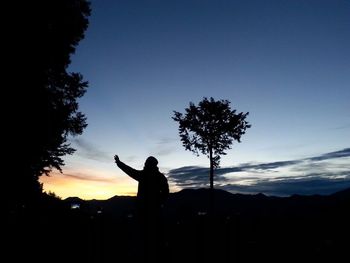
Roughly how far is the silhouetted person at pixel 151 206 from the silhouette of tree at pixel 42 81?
35.0 feet

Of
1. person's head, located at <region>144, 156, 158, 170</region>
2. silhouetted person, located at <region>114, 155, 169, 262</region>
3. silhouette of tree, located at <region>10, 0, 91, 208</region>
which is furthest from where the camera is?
silhouette of tree, located at <region>10, 0, 91, 208</region>

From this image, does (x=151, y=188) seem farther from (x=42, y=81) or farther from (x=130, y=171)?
(x=42, y=81)

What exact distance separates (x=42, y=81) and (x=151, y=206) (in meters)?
12.5

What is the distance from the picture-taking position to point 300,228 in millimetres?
11016

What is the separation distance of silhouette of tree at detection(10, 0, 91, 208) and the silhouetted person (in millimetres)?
10667

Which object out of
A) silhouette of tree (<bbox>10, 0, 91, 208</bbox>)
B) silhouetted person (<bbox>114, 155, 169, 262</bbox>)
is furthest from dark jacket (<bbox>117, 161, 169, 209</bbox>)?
silhouette of tree (<bbox>10, 0, 91, 208</bbox>)

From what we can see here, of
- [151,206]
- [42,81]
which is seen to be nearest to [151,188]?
[151,206]

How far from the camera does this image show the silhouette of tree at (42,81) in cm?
1522

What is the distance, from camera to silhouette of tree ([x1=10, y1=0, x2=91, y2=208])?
49.9 ft

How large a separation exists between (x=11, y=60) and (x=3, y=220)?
366 inches

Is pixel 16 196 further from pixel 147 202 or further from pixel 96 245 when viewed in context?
pixel 147 202

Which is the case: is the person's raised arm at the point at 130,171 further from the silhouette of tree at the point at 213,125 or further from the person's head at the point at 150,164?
the silhouette of tree at the point at 213,125

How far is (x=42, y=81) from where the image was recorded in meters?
16.5

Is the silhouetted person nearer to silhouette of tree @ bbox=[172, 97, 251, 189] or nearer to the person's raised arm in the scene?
the person's raised arm
